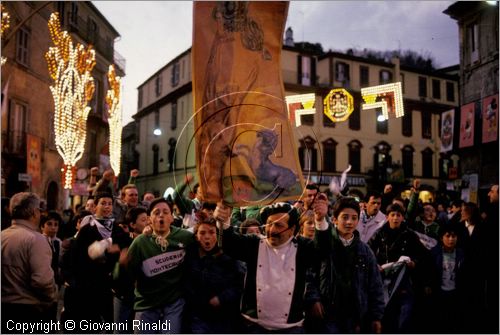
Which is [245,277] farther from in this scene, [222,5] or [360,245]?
[222,5]

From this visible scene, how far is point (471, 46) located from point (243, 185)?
77.8 feet

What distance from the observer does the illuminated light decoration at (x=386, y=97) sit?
7859mm

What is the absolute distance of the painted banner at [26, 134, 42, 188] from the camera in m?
16.4

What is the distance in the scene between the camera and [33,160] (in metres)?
17.6

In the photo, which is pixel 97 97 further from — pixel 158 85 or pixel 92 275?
pixel 92 275

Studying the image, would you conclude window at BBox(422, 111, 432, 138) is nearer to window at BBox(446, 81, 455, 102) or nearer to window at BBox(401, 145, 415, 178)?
window at BBox(401, 145, 415, 178)

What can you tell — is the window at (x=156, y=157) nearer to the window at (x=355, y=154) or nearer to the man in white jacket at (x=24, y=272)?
the window at (x=355, y=154)

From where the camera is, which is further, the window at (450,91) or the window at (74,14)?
the window at (450,91)

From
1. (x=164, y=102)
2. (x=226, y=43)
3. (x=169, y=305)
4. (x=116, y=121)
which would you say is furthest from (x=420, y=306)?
(x=164, y=102)

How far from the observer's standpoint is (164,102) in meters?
32.6

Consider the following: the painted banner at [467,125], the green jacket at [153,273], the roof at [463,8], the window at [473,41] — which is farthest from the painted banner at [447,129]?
the green jacket at [153,273]

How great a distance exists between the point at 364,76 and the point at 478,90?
15718 mm

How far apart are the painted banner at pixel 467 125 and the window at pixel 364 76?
1612 centimetres

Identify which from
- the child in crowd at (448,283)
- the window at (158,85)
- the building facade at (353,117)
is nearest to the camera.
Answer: the child in crowd at (448,283)
